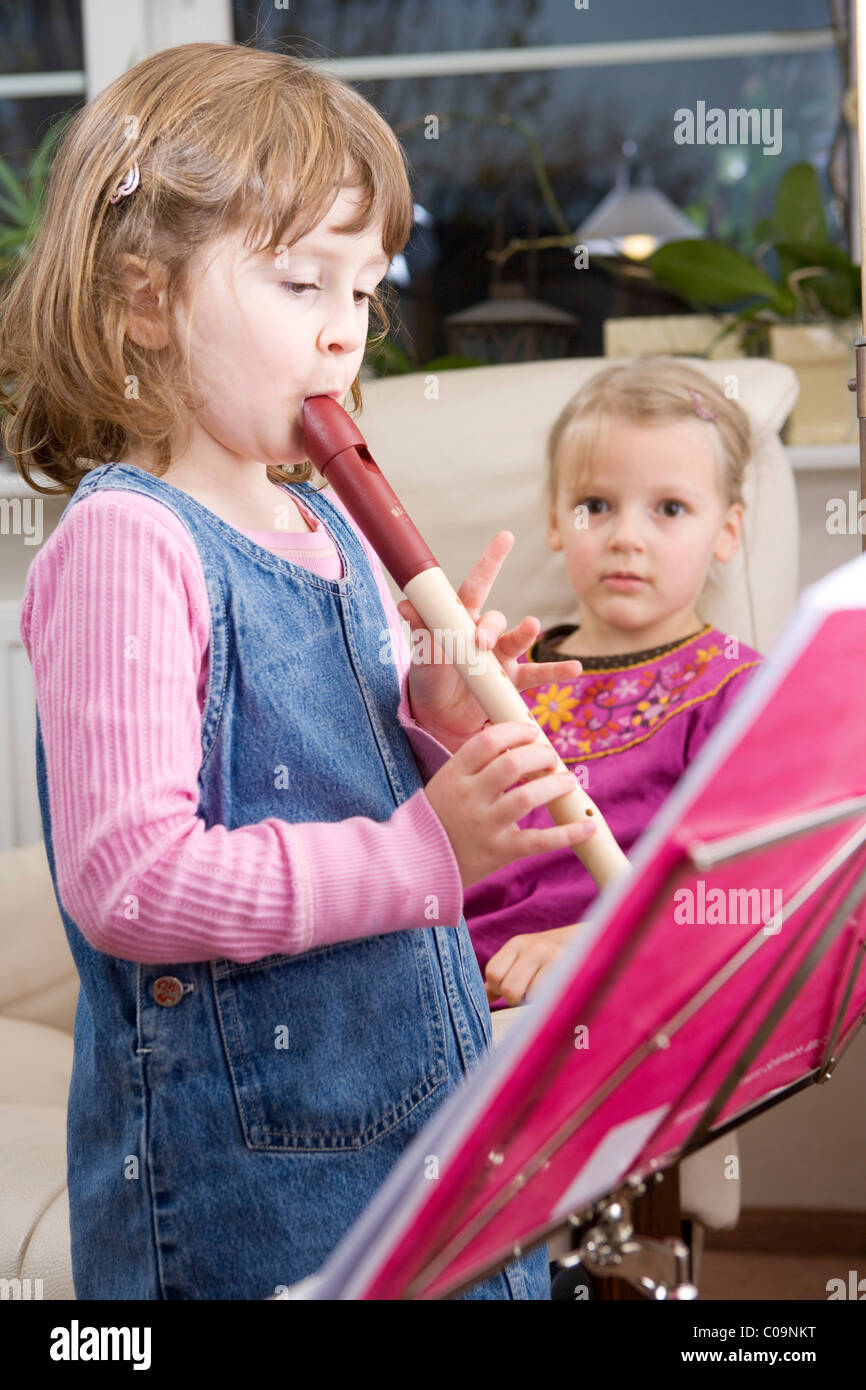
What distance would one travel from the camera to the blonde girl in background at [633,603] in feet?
4.46

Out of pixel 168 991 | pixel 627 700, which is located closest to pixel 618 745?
pixel 627 700

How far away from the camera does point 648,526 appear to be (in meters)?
1.41

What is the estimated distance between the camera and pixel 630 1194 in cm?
52

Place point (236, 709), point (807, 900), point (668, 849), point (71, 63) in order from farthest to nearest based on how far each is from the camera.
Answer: point (71, 63)
point (236, 709)
point (807, 900)
point (668, 849)

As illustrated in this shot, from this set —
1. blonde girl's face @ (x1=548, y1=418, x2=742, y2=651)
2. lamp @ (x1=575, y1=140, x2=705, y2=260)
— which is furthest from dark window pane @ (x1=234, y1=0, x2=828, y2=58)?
blonde girl's face @ (x1=548, y1=418, x2=742, y2=651)

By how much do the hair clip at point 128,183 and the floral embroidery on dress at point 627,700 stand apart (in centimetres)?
82

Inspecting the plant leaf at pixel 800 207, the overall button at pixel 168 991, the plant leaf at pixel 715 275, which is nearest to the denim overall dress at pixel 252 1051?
the overall button at pixel 168 991

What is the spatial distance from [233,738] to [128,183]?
31 centimetres

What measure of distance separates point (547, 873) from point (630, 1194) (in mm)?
834

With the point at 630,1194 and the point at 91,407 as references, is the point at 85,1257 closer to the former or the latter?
the point at 630,1194

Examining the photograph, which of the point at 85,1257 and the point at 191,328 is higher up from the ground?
the point at 191,328

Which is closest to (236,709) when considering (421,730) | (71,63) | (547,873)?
(421,730)
